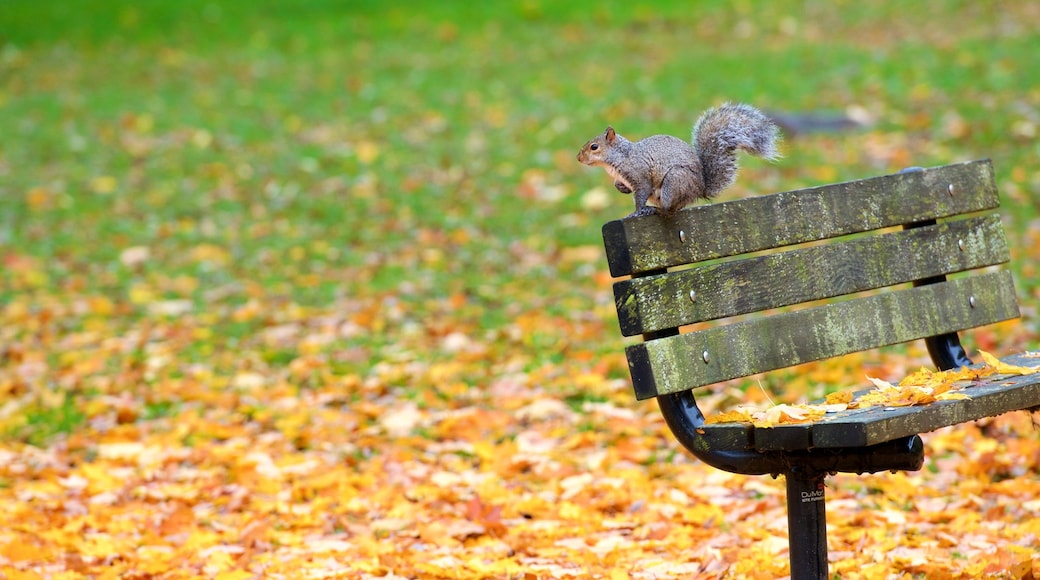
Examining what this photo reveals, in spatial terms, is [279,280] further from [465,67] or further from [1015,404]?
[465,67]

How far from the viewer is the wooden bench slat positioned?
2397mm

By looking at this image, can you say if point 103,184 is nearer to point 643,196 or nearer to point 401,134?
point 401,134

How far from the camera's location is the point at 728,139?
9.98ft

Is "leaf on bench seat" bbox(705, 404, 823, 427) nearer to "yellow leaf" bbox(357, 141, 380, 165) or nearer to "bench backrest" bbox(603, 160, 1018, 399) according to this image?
"bench backrest" bbox(603, 160, 1018, 399)

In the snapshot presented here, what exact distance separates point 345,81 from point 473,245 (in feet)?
18.1

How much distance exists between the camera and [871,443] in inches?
93.4

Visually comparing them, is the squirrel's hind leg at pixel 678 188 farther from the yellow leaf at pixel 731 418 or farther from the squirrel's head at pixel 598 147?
the yellow leaf at pixel 731 418

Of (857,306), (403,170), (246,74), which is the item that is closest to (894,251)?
(857,306)

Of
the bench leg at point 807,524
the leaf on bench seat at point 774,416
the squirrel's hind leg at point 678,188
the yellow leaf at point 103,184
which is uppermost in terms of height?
the yellow leaf at point 103,184

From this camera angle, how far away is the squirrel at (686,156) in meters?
2.95

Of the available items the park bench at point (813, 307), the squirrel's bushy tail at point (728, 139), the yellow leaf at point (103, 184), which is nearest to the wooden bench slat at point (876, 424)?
the park bench at point (813, 307)

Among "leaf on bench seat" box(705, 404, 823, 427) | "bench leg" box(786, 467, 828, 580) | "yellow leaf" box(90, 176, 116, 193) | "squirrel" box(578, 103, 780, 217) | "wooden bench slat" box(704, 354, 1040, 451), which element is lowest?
"bench leg" box(786, 467, 828, 580)

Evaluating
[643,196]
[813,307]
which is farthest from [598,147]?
[813,307]

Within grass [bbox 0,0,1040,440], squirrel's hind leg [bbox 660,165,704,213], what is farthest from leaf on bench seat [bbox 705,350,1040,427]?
grass [bbox 0,0,1040,440]
